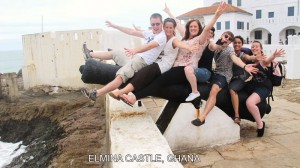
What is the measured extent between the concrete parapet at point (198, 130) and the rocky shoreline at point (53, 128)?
1.42 meters

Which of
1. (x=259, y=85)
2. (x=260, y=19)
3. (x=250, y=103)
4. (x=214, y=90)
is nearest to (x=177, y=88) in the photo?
(x=214, y=90)

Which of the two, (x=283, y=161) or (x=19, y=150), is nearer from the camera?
(x=283, y=161)

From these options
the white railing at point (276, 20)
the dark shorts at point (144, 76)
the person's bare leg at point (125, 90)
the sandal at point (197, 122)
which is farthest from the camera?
the white railing at point (276, 20)

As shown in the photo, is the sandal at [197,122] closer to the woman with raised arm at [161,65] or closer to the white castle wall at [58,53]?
the woman with raised arm at [161,65]

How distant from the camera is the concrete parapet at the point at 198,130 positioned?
3.76m

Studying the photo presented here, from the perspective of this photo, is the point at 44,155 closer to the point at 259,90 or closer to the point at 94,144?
the point at 94,144

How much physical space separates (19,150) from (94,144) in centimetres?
426

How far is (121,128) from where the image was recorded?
10.9ft

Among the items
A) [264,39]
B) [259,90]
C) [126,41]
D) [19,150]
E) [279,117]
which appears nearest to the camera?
[259,90]

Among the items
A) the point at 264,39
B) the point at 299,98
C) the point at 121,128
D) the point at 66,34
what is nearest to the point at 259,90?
the point at 121,128

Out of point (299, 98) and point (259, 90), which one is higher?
Answer: point (259, 90)

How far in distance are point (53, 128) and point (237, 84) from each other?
740cm

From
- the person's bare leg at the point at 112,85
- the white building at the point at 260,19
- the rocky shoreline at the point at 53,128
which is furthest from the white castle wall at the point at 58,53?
the white building at the point at 260,19

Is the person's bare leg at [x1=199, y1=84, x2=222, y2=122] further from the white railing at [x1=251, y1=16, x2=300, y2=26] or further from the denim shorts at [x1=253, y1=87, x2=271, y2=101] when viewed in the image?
the white railing at [x1=251, y1=16, x2=300, y2=26]
